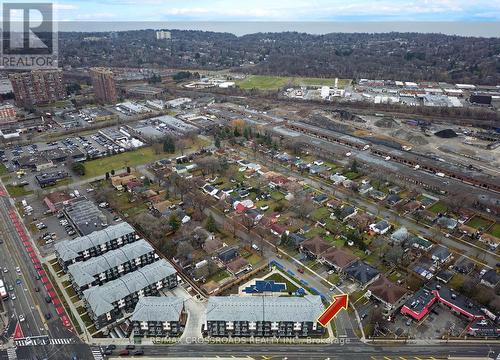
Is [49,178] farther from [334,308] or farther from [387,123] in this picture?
[387,123]

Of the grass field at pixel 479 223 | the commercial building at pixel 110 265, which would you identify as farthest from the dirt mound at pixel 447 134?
the commercial building at pixel 110 265

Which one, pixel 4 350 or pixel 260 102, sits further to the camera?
pixel 260 102

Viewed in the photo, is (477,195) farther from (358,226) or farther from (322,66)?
(322,66)

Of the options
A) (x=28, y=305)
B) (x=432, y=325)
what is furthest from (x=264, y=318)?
(x=28, y=305)

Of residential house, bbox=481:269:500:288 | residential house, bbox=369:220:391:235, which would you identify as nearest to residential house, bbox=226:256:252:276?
residential house, bbox=369:220:391:235

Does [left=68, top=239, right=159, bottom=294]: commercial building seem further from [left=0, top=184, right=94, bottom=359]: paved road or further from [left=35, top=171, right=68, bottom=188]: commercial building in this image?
[left=35, top=171, right=68, bottom=188]: commercial building

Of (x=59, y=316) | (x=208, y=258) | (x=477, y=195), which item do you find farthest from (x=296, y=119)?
(x=59, y=316)

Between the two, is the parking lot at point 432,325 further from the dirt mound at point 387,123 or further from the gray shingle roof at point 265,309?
the dirt mound at point 387,123
